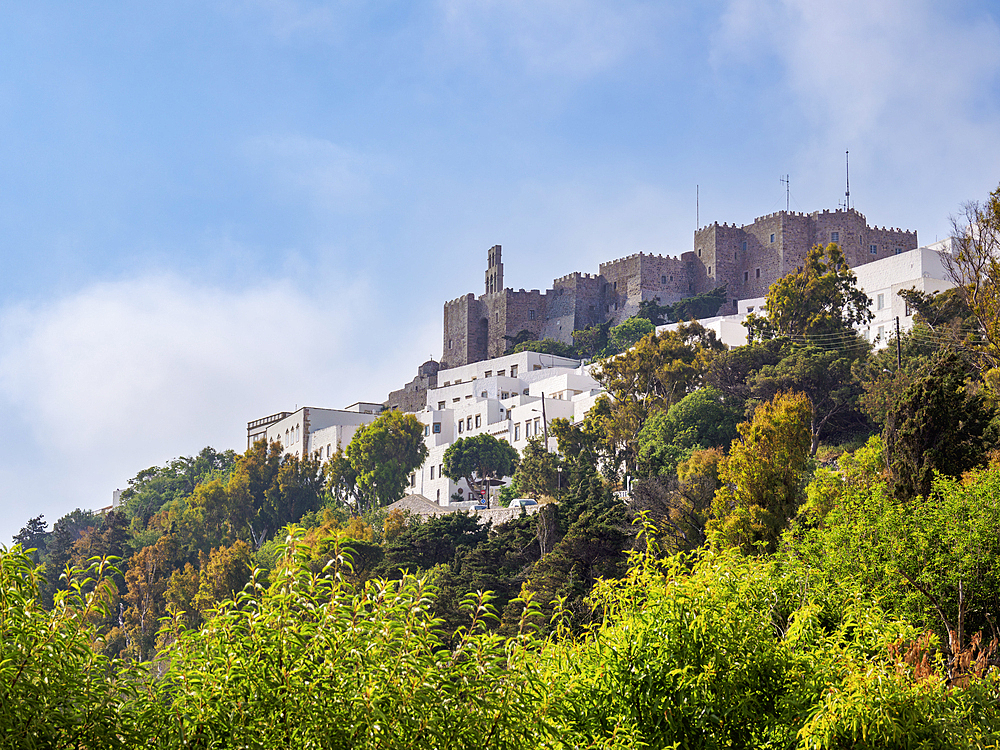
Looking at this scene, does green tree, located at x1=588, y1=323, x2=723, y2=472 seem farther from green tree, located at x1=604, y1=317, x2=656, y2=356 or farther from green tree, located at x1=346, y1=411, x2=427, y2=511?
green tree, located at x1=604, y1=317, x2=656, y2=356

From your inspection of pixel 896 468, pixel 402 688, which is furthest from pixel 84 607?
pixel 896 468

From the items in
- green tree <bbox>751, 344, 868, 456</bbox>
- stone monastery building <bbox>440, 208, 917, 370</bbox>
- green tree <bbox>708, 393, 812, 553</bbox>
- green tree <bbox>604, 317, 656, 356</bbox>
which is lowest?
green tree <bbox>708, 393, 812, 553</bbox>

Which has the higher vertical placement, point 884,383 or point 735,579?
point 884,383

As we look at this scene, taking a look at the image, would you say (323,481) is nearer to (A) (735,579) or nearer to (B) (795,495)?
(B) (795,495)

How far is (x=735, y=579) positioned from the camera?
12750 mm

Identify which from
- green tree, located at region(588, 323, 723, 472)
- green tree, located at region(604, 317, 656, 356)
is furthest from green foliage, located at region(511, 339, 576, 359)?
green tree, located at region(588, 323, 723, 472)

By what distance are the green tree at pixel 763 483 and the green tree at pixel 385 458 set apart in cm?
3311

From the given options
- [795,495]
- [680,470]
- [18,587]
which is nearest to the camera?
[18,587]

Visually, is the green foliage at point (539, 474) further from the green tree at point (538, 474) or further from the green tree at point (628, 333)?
the green tree at point (628, 333)

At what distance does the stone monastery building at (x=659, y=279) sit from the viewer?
7888 centimetres

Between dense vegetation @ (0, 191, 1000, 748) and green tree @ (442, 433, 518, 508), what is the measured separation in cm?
827

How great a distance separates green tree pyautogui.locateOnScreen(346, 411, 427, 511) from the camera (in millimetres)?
59594

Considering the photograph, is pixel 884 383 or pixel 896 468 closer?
pixel 896 468

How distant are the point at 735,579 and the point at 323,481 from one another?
181 ft
